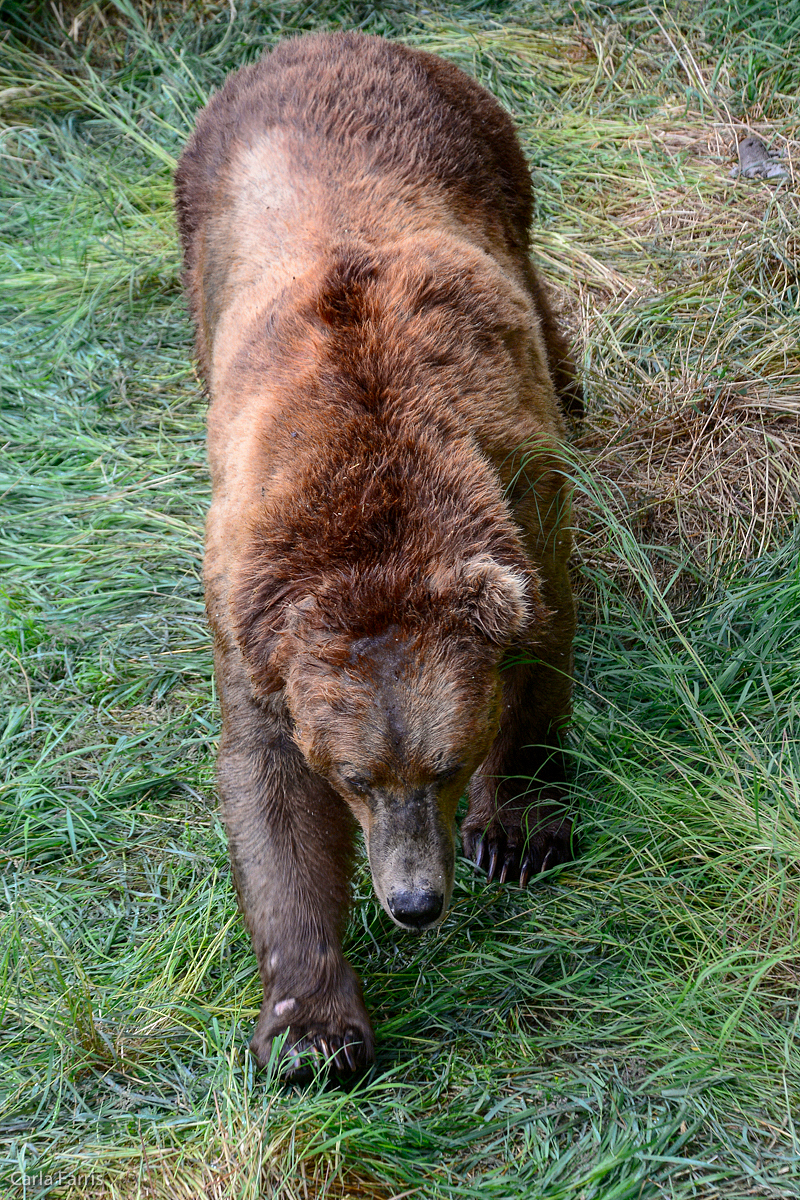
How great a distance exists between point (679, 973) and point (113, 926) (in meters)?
1.85

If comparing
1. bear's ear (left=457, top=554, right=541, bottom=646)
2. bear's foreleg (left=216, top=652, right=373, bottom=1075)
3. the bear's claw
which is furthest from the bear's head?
the bear's claw

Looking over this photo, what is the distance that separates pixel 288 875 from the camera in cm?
349

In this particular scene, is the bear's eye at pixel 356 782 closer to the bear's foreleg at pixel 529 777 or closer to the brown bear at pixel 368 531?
the brown bear at pixel 368 531

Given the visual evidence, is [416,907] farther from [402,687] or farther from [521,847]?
[521,847]

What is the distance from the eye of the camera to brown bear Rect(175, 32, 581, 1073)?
3039 millimetres

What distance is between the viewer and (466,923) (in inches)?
148

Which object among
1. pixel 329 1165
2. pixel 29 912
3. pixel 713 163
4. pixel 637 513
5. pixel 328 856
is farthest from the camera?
pixel 713 163

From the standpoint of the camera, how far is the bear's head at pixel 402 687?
300 centimetres

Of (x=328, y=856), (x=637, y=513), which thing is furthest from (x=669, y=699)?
(x=328, y=856)

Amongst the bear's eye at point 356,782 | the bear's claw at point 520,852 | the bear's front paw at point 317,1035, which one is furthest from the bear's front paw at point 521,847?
the bear's eye at point 356,782

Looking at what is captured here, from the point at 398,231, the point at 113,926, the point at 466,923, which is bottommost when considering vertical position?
the point at 113,926

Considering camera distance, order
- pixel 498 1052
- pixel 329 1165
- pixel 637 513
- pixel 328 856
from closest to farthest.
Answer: pixel 329 1165, pixel 498 1052, pixel 328 856, pixel 637 513

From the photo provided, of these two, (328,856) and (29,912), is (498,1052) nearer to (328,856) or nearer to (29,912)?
(328,856)

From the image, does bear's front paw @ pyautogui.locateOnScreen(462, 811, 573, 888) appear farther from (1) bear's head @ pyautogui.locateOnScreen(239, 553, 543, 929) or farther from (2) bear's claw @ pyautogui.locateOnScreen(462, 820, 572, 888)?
(1) bear's head @ pyautogui.locateOnScreen(239, 553, 543, 929)
